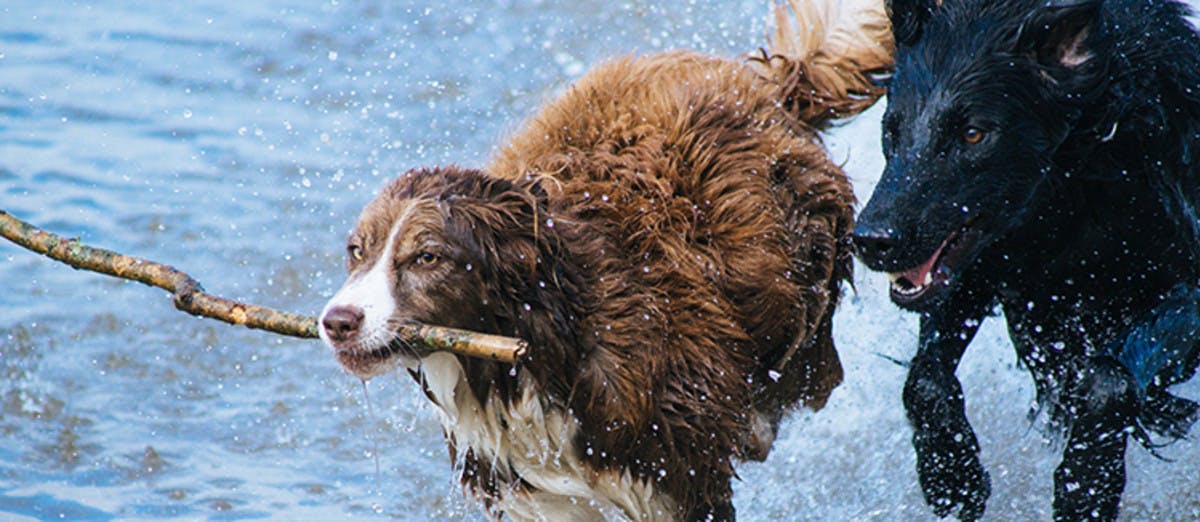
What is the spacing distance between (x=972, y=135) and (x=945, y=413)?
0.96m

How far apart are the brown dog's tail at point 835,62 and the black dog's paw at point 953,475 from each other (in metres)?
1.18

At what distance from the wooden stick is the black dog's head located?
1.04 metres

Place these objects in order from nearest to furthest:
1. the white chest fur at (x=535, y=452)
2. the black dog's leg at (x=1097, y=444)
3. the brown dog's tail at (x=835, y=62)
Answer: the white chest fur at (x=535, y=452), the black dog's leg at (x=1097, y=444), the brown dog's tail at (x=835, y=62)

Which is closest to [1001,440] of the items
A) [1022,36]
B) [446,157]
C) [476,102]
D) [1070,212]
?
[1070,212]

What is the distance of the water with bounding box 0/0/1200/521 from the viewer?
555cm

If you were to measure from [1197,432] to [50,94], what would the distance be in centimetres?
673

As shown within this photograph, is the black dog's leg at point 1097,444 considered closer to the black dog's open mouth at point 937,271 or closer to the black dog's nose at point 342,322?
the black dog's open mouth at point 937,271

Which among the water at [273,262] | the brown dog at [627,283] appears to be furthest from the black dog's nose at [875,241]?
the water at [273,262]

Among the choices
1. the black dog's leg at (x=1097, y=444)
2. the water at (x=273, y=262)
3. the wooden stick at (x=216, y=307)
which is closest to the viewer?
the wooden stick at (x=216, y=307)

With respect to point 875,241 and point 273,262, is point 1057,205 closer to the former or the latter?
point 875,241

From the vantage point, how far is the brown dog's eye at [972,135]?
405 cm

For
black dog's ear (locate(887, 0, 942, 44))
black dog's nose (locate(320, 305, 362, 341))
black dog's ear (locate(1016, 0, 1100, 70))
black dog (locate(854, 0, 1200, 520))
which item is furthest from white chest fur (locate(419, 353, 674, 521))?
black dog's ear (locate(1016, 0, 1100, 70))

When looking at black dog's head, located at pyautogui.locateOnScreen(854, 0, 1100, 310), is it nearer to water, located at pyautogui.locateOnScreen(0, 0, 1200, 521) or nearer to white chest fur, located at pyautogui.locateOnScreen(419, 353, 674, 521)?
white chest fur, located at pyautogui.locateOnScreen(419, 353, 674, 521)

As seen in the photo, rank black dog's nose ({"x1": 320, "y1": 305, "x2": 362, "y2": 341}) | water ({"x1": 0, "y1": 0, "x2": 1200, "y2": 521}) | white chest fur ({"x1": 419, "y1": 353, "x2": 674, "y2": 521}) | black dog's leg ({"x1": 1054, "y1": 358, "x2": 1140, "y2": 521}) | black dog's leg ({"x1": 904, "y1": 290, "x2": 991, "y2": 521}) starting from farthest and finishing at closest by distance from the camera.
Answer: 1. water ({"x1": 0, "y1": 0, "x2": 1200, "y2": 521})
2. black dog's leg ({"x1": 904, "y1": 290, "x2": 991, "y2": 521})
3. black dog's leg ({"x1": 1054, "y1": 358, "x2": 1140, "y2": 521})
4. white chest fur ({"x1": 419, "y1": 353, "x2": 674, "y2": 521})
5. black dog's nose ({"x1": 320, "y1": 305, "x2": 362, "y2": 341})
